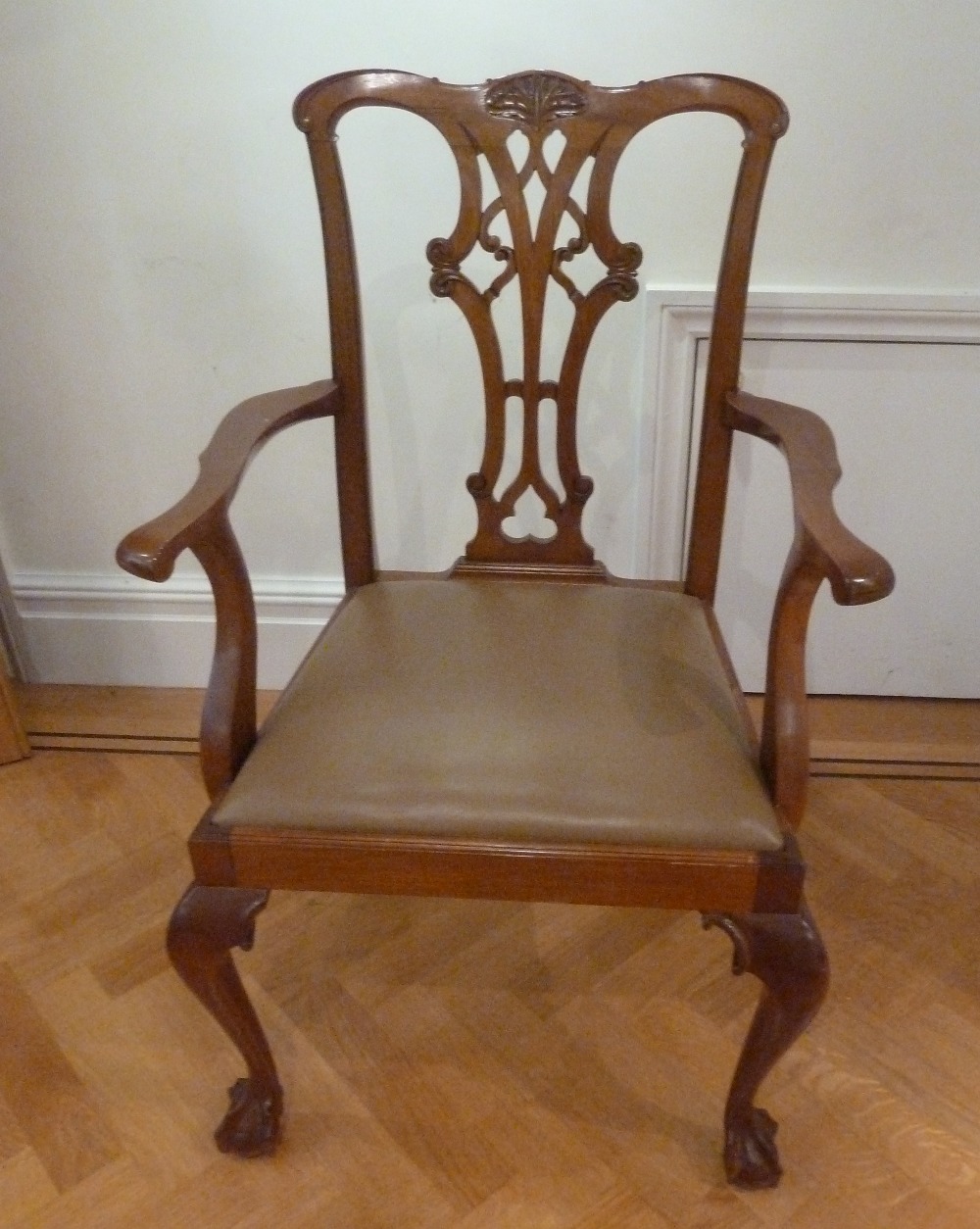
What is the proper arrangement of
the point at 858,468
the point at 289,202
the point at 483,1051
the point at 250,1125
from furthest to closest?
the point at 858,468 → the point at 289,202 → the point at 483,1051 → the point at 250,1125

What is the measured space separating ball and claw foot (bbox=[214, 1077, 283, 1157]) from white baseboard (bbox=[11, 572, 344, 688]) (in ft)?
2.60

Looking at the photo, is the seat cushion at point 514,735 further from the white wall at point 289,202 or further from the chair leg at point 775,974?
the white wall at point 289,202

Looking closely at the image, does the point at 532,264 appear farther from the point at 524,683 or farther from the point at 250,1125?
the point at 250,1125

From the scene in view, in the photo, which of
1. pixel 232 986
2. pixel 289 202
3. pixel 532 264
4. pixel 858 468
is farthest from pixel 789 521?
pixel 232 986

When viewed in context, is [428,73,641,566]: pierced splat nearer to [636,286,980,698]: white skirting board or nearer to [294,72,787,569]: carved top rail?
[294,72,787,569]: carved top rail

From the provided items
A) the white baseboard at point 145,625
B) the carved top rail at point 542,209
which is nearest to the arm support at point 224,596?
the carved top rail at point 542,209

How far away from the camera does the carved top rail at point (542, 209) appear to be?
0.95 meters

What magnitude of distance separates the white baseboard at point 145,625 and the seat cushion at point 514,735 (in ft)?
2.03

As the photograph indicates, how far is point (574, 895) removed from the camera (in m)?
0.79

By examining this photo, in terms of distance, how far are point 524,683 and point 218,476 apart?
1.11 ft

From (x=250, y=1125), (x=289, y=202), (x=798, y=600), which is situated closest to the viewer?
(x=798, y=600)

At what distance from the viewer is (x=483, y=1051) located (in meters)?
1.10

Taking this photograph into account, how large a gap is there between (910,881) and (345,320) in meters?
1.06

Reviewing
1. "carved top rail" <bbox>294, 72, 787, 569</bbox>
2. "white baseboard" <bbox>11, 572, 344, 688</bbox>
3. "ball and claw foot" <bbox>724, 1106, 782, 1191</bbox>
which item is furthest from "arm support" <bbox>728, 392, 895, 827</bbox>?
"white baseboard" <bbox>11, 572, 344, 688</bbox>
